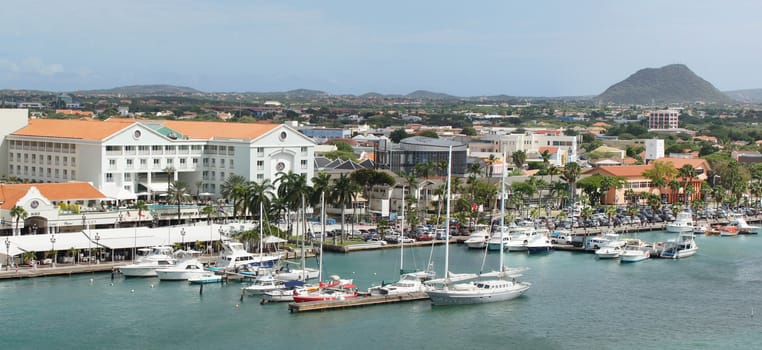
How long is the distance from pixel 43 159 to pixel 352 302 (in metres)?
28.5

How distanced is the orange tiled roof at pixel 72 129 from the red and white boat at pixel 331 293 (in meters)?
21.8

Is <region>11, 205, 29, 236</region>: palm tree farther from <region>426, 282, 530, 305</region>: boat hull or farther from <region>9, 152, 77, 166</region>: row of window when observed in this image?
<region>426, 282, 530, 305</region>: boat hull

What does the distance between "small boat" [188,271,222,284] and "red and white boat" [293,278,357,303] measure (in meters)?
4.44

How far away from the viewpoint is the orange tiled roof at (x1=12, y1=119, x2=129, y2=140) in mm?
53531

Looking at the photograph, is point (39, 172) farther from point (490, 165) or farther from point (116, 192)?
point (490, 165)

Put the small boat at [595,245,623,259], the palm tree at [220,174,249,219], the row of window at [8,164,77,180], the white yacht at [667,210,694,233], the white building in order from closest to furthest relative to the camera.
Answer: the small boat at [595,245,623,259], the palm tree at [220,174,249,219], the white building, the row of window at [8,164,77,180], the white yacht at [667,210,694,233]

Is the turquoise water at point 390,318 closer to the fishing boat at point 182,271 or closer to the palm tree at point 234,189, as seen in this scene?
the fishing boat at point 182,271

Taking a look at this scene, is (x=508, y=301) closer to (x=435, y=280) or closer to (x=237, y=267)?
(x=435, y=280)

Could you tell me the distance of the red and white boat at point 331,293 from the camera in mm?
33781

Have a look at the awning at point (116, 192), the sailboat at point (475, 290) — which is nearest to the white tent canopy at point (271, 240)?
the sailboat at point (475, 290)

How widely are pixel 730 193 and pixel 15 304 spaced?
53.8m

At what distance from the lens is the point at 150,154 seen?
54.3 meters

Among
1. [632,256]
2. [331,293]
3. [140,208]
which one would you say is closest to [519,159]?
[632,256]

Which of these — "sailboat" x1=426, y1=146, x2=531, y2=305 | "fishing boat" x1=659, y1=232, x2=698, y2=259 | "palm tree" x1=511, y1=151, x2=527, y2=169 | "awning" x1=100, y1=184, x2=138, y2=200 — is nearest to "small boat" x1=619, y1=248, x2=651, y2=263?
"fishing boat" x1=659, y1=232, x2=698, y2=259
